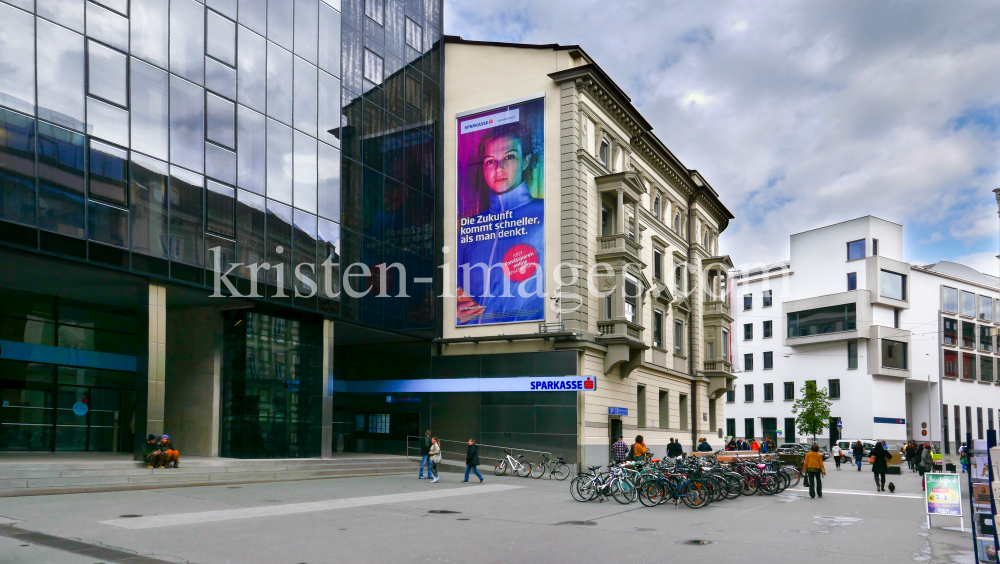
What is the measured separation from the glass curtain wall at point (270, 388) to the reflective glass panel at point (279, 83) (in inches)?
276

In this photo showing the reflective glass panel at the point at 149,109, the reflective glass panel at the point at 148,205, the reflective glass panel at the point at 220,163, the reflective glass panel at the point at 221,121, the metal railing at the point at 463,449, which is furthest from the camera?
the metal railing at the point at 463,449

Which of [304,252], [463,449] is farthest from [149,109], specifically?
[463,449]

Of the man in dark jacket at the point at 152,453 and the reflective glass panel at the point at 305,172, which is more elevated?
the reflective glass panel at the point at 305,172

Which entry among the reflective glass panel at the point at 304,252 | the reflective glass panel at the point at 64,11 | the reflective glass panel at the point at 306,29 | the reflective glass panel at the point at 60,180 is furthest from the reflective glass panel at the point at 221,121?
the reflective glass panel at the point at 60,180

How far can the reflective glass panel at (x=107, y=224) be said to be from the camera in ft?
71.4

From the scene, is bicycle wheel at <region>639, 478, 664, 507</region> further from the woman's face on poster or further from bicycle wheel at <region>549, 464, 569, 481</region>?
the woman's face on poster

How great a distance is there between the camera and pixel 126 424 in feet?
99.0

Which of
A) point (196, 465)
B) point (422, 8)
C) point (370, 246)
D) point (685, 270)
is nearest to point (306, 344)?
point (370, 246)

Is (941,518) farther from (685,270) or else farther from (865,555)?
(685,270)

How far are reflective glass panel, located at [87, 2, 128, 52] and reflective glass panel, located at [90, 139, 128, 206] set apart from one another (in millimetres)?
2913

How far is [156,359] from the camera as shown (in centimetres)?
2375

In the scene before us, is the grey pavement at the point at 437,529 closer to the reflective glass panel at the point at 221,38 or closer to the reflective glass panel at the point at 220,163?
the reflective glass panel at the point at 220,163

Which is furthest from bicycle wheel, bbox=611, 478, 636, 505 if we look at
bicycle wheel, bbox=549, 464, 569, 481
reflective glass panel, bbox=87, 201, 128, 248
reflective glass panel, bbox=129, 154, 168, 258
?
reflective glass panel, bbox=87, 201, 128, 248

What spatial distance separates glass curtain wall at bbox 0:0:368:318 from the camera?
20703 millimetres
